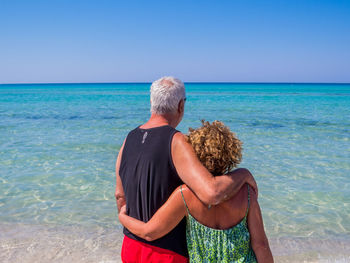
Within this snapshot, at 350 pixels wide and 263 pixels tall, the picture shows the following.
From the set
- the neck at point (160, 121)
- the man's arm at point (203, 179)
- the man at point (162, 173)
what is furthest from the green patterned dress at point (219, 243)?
the neck at point (160, 121)

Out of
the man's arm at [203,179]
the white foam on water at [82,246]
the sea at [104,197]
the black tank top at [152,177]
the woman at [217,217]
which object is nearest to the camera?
the man's arm at [203,179]

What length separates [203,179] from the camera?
169 centimetres

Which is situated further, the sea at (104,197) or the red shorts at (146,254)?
the sea at (104,197)

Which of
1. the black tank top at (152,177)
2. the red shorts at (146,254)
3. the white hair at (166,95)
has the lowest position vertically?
the red shorts at (146,254)

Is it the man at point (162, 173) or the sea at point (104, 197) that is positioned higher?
the man at point (162, 173)

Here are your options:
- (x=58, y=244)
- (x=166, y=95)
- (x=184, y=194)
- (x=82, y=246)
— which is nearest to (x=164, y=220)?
Result: (x=184, y=194)

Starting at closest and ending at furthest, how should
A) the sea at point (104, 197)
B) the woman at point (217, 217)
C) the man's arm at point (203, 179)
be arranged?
the man's arm at point (203, 179)
the woman at point (217, 217)
the sea at point (104, 197)

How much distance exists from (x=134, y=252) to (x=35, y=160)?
6663 mm

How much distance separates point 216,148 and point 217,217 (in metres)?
0.39

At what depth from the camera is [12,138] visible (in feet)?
35.5

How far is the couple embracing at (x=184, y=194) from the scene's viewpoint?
175 cm

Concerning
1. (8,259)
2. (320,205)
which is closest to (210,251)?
(8,259)

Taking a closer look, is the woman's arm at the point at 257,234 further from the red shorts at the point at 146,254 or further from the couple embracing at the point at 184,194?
the red shorts at the point at 146,254

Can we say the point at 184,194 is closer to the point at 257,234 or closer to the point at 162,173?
the point at 162,173
